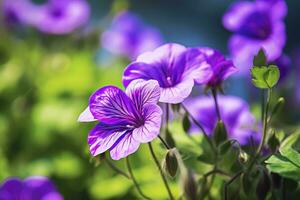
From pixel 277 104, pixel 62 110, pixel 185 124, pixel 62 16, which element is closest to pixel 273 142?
pixel 277 104

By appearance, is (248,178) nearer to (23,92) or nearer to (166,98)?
(166,98)

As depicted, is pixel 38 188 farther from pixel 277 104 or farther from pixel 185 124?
pixel 277 104

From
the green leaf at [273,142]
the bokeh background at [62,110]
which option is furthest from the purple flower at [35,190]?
the green leaf at [273,142]

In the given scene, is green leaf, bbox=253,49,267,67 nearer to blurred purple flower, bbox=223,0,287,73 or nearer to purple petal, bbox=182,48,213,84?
purple petal, bbox=182,48,213,84

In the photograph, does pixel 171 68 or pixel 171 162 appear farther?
pixel 171 68

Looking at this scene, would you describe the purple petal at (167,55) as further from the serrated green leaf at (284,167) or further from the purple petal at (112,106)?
the serrated green leaf at (284,167)

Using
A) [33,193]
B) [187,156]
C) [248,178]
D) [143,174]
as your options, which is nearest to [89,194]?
[143,174]
